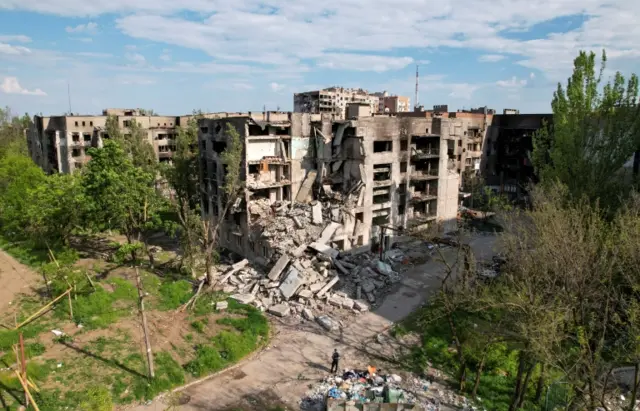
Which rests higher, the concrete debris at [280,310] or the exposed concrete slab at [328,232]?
the exposed concrete slab at [328,232]

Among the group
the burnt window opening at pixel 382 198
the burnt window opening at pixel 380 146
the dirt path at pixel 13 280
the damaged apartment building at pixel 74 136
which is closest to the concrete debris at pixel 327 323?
the burnt window opening at pixel 382 198

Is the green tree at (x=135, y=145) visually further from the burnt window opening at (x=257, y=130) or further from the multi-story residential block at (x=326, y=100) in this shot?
the multi-story residential block at (x=326, y=100)

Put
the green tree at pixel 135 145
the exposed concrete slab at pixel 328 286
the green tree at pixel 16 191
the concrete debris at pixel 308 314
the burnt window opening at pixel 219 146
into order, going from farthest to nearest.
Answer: the green tree at pixel 135 145 → the burnt window opening at pixel 219 146 → the green tree at pixel 16 191 → the exposed concrete slab at pixel 328 286 → the concrete debris at pixel 308 314

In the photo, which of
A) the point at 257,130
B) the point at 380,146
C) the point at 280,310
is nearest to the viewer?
the point at 280,310

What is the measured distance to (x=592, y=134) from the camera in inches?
1062

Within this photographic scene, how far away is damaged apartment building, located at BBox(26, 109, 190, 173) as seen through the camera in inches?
1953

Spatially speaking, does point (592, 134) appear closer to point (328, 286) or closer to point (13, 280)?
point (328, 286)

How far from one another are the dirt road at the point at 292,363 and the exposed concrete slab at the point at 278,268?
14.5 feet

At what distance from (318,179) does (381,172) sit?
566 centimetres

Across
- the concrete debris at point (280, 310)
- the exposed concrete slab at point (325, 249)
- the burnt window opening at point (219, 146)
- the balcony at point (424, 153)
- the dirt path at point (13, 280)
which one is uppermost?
the burnt window opening at point (219, 146)

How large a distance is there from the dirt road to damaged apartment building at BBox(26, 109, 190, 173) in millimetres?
36428

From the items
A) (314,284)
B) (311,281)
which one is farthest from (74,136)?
(314,284)

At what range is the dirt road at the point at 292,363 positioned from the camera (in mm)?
17420

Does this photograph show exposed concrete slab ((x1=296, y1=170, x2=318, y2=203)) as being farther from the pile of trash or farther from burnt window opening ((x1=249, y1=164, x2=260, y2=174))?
the pile of trash
